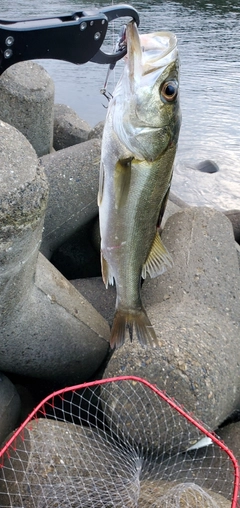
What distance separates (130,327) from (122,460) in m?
0.59

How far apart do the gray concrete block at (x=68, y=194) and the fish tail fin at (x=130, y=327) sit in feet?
3.77

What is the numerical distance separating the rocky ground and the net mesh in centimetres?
6

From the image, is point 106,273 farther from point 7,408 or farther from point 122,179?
point 7,408

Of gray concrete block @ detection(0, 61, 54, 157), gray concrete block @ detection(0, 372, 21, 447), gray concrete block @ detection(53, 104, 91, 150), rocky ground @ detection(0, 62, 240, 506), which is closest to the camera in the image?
rocky ground @ detection(0, 62, 240, 506)

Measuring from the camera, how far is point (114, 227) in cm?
220

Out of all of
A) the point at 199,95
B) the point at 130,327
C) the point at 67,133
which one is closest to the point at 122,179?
the point at 130,327

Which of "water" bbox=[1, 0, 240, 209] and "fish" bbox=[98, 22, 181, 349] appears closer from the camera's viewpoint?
"fish" bbox=[98, 22, 181, 349]

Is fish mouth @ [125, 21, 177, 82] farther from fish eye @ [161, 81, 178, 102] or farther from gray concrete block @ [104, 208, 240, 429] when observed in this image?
gray concrete block @ [104, 208, 240, 429]

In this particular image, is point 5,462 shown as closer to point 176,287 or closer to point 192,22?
point 176,287

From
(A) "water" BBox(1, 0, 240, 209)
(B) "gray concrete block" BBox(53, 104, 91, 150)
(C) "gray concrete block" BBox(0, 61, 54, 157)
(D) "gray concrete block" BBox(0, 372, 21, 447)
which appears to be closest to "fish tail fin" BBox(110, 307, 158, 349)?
(D) "gray concrete block" BBox(0, 372, 21, 447)

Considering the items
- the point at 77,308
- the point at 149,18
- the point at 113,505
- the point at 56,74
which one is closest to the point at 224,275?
the point at 77,308

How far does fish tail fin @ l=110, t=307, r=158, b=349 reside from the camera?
7.72 ft

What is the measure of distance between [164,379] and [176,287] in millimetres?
740

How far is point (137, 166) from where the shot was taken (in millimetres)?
2057
